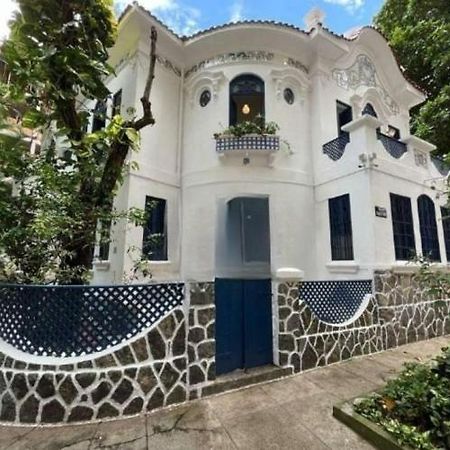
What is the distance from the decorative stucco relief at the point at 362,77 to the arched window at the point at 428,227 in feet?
14.3

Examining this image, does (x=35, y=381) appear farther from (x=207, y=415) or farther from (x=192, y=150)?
(x=192, y=150)

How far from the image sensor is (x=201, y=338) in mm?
3939

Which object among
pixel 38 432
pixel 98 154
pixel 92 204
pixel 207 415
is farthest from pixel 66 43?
pixel 207 415

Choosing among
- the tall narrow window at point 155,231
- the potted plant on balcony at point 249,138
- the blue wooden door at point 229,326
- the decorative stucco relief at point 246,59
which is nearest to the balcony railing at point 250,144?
the potted plant on balcony at point 249,138

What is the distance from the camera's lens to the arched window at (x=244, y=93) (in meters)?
8.77

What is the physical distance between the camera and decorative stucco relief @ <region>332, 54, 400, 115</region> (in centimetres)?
946

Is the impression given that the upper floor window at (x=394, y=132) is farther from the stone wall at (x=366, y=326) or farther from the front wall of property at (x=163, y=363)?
the front wall of property at (x=163, y=363)

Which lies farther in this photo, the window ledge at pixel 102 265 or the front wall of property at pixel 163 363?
the window ledge at pixel 102 265

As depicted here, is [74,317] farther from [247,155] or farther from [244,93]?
[244,93]

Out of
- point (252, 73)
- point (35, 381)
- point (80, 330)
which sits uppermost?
point (252, 73)

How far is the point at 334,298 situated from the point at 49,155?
6050 millimetres

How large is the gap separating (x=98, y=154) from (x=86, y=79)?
1.26 meters

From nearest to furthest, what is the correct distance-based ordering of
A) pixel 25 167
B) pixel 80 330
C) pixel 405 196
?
pixel 80 330, pixel 25 167, pixel 405 196

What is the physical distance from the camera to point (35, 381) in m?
3.31
